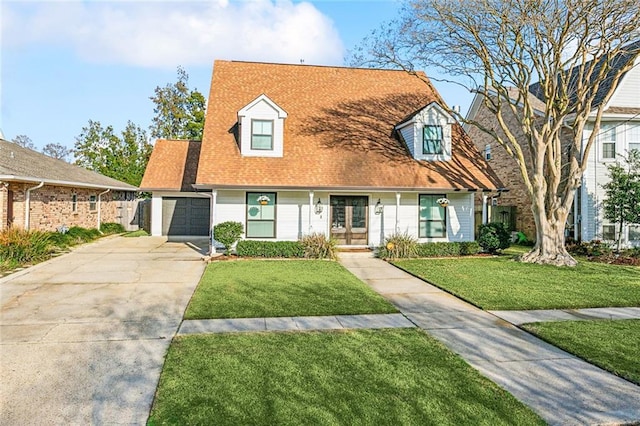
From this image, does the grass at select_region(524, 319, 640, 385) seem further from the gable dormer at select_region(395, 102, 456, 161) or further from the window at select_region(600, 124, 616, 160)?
the window at select_region(600, 124, 616, 160)

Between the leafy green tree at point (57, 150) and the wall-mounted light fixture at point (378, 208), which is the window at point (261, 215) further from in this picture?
the leafy green tree at point (57, 150)

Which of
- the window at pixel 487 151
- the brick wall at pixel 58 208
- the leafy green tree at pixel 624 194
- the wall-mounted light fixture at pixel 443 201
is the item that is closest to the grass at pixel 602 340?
the wall-mounted light fixture at pixel 443 201

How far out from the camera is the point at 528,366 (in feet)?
16.8

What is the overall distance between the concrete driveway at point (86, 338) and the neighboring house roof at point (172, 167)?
8.64 m

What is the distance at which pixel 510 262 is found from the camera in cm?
1345

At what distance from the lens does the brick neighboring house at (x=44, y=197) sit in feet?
46.5

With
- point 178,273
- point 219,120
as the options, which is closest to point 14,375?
point 178,273

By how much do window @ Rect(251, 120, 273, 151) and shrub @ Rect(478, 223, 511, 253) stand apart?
895cm

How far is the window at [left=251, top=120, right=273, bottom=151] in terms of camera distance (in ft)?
50.3

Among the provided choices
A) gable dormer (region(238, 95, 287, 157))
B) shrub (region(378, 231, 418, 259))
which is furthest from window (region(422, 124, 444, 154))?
gable dormer (region(238, 95, 287, 157))

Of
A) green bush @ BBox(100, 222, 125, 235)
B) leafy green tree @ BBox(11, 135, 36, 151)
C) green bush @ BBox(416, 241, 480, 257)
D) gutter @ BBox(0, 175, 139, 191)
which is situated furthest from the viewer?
leafy green tree @ BBox(11, 135, 36, 151)

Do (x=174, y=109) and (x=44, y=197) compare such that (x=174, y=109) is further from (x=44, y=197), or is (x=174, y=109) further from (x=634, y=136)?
(x=634, y=136)

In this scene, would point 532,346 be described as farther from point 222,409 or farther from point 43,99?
point 43,99

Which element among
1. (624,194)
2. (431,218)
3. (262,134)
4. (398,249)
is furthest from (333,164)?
(624,194)
